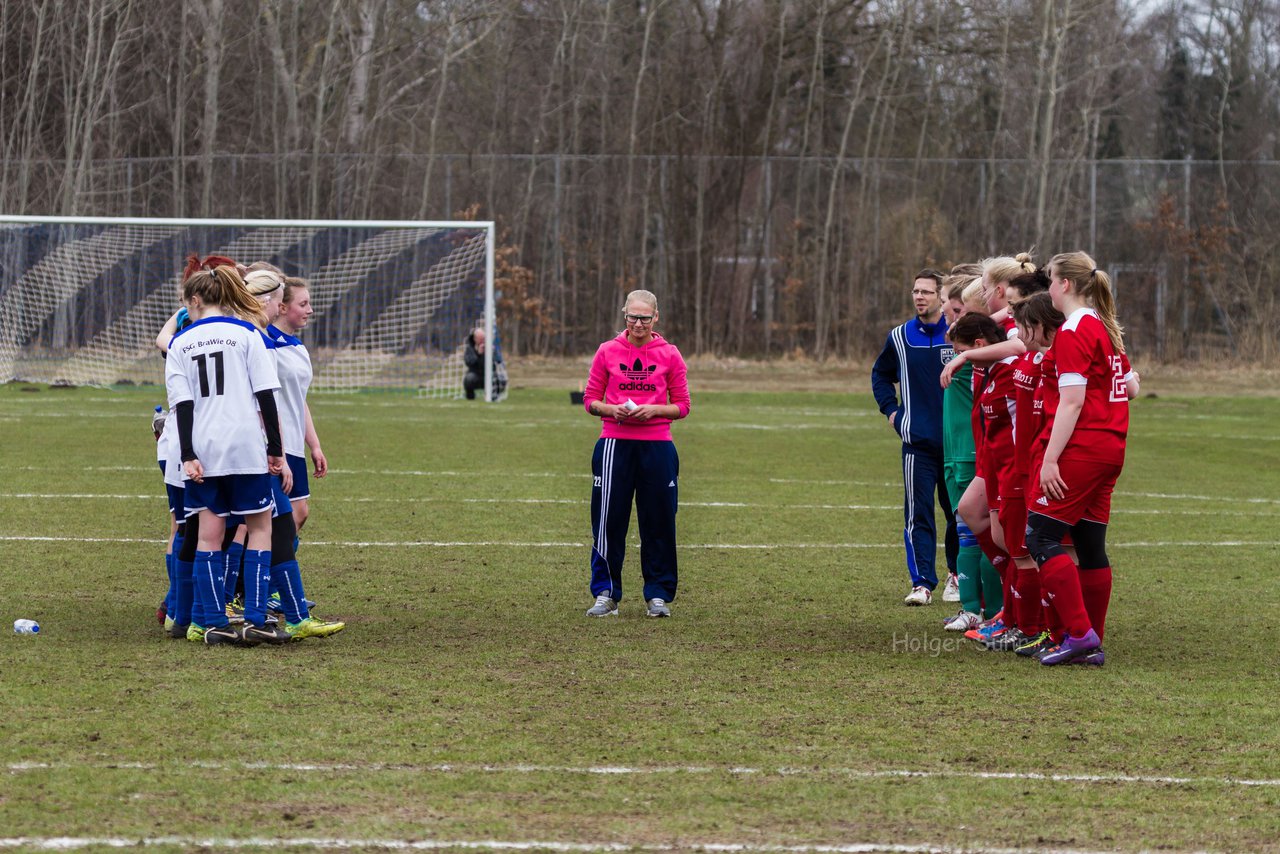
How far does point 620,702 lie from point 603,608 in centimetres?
199

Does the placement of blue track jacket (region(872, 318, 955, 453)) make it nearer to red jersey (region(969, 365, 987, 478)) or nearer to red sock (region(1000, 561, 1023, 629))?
red jersey (region(969, 365, 987, 478))

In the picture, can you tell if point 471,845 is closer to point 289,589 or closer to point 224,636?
point 224,636

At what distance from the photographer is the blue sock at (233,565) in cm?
756

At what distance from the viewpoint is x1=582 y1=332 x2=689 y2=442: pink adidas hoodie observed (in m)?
8.09

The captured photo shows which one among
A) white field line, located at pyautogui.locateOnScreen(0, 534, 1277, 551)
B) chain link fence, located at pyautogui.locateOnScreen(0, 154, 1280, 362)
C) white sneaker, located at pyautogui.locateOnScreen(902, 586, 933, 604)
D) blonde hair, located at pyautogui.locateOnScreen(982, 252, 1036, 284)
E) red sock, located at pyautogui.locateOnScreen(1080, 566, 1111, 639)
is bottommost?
white field line, located at pyautogui.locateOnScreen(0, 534, 1277, 551)

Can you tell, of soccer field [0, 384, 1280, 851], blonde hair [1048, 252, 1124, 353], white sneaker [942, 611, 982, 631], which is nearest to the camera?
soccer field [0, 384, 1280, 851]

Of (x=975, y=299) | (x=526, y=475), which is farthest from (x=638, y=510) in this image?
(x=526, y=475)

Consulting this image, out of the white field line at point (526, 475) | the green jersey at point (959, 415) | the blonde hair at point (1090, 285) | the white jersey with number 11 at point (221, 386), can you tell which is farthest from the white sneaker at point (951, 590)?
the white field line at point (526, 475)

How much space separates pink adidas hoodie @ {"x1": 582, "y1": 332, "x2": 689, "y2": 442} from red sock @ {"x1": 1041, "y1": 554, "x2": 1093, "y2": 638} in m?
2.15

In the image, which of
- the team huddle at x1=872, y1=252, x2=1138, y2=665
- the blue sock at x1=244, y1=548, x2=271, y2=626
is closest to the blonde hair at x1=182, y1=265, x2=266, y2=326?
the blue sock at x1=244, y1=548, x2=271, y2=626

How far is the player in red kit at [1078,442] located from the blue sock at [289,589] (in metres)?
3.39

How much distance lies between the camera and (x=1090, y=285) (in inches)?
266

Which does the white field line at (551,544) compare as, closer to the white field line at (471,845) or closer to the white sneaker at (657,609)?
the white sneaker at (657,609)

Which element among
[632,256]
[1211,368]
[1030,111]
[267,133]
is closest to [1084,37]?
[1030,111]
